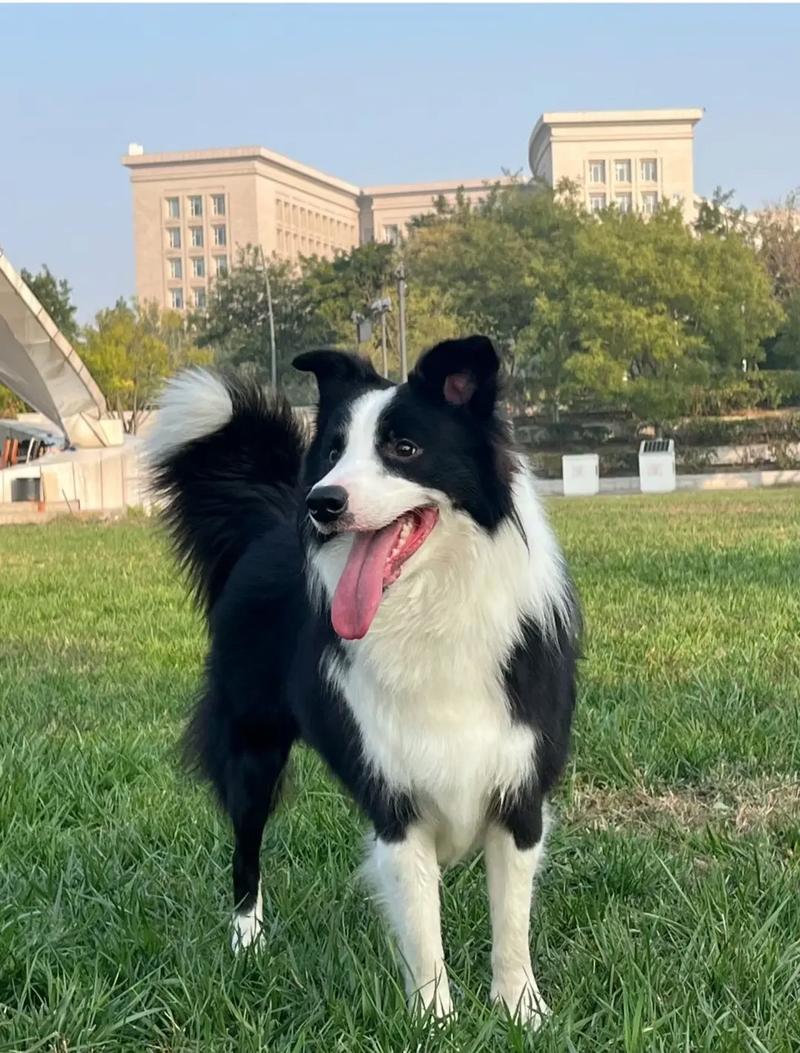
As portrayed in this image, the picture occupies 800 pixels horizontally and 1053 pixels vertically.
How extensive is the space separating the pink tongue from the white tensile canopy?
69.9 feet

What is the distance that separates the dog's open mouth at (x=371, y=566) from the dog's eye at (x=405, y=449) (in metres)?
0.13

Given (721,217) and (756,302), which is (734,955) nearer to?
(756,302)

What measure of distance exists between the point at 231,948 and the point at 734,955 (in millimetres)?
1245

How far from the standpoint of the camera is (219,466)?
327cm

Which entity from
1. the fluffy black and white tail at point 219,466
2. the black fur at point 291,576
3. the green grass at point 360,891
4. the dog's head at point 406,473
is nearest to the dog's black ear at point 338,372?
the black fur at point 291,576

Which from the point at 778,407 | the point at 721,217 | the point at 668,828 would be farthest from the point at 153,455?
the point at 721,217

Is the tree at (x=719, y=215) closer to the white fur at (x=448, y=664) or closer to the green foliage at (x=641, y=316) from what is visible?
the green foliage at (x=641, y=316)

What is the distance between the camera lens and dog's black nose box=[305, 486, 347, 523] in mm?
2176

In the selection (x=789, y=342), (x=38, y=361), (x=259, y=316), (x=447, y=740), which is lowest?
(x=447, y=740)

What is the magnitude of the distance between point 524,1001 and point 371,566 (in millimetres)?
1063

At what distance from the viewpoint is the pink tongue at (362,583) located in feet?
7.30

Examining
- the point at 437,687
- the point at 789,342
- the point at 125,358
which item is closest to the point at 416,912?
the point at 437,687

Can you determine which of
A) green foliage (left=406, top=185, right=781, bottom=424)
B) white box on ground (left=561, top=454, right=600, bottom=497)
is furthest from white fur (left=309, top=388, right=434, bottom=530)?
green foliage (left=406, top=185, right=781, bottom=424)

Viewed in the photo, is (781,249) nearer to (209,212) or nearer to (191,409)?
(191,409)
